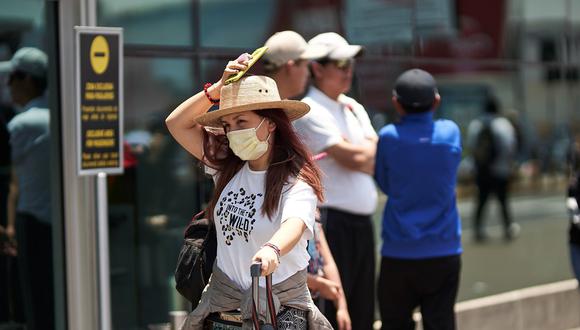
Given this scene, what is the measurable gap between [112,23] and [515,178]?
444 centimetres

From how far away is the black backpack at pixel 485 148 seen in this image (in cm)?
836

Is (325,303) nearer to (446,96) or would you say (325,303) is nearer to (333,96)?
(333,96)

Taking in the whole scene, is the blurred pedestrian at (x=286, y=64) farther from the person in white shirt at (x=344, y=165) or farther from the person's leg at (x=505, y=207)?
the person's leg at (x=505, y=207)

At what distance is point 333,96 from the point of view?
17.6 feet

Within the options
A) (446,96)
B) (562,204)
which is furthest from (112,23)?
(562,204)

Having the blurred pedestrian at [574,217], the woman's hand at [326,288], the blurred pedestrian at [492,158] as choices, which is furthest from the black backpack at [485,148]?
the woman's hand at [326,288]

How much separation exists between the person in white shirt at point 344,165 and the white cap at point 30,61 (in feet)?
4.61

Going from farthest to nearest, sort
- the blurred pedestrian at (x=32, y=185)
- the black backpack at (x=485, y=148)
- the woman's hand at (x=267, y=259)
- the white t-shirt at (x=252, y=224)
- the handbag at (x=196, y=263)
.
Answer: the black backpack at (x=485, y=148)
the blurred pedestrian at (x=32, y=185)
the handbag at (x=196, y=263)
the white t-shirt at (x=252, y=224)
the woman's hand at (x=267, y=259)

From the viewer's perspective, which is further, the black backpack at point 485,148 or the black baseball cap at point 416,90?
the black backpack at point 485,148

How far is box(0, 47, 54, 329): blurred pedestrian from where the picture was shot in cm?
541

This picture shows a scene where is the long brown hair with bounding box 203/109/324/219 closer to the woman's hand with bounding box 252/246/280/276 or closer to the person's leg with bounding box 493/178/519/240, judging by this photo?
the woman's hand with bounding box 252/246/280/276

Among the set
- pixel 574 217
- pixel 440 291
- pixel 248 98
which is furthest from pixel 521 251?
pixel 248 98

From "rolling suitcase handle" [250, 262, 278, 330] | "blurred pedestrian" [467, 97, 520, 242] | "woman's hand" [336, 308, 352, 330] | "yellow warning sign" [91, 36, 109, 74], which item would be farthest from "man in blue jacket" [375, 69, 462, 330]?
"blurred pedestrian" [467, 97, 520, 242]

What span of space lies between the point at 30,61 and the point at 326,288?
2099 millimetres
